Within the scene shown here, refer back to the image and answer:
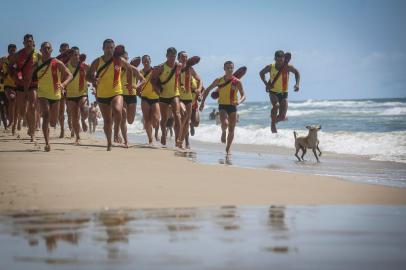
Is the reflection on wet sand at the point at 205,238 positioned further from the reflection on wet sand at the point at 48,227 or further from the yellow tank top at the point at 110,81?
the yellow tank top at the point at 110,81

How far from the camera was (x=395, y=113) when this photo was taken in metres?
58.4

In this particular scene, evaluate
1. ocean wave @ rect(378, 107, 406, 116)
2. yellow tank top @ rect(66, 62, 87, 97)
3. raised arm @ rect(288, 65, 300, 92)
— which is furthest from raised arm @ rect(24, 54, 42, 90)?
ocean wave @ rect(378, 107, 406, 116)

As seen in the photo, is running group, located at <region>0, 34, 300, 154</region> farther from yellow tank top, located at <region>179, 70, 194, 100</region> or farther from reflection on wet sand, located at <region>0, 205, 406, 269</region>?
reflection on wet sand, located at <region>0, 205, 406, 269</region>

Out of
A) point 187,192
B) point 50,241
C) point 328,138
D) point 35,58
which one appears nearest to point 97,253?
point 50,241

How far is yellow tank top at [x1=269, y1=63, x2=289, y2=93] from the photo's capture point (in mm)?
14523

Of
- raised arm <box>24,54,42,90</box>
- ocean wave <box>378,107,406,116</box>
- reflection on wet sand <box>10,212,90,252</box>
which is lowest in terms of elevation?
reflection on wet sand <box>10,212,90,252</box>

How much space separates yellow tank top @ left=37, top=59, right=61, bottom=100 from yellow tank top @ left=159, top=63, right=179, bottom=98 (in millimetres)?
2778

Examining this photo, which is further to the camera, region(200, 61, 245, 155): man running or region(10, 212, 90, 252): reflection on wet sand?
region(200, 61, 245, 155): man running

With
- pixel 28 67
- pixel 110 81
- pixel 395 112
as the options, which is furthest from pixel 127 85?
pixel 395 112

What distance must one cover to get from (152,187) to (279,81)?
8.28 m

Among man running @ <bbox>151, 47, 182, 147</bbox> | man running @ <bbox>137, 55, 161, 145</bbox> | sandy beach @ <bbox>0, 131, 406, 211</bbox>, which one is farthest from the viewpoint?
man running @ <bbox>137, 55, 161, 145</bbox>

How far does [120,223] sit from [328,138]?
1932 centimetres

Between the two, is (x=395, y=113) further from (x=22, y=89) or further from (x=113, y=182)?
(x=113, y=182)

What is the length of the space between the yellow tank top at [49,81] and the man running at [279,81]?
201 inches
